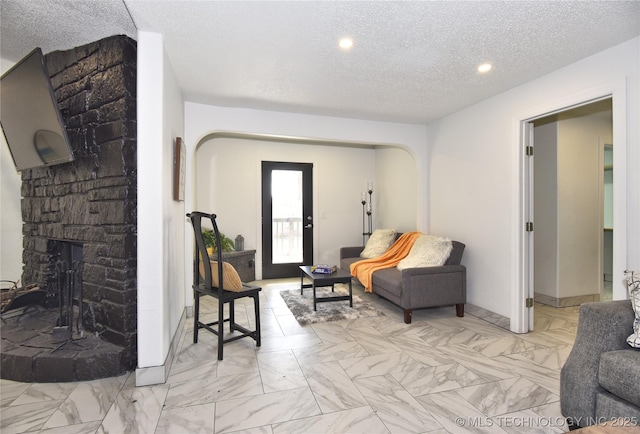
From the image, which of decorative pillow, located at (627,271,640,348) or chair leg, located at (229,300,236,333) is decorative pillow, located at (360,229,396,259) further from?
decorative pillow, located at (627,271,640,348)

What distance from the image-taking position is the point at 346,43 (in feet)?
7.56

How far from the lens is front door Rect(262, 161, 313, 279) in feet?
17.7

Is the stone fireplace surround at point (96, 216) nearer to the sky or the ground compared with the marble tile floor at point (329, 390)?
nearer to the sky

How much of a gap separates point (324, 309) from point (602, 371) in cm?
261

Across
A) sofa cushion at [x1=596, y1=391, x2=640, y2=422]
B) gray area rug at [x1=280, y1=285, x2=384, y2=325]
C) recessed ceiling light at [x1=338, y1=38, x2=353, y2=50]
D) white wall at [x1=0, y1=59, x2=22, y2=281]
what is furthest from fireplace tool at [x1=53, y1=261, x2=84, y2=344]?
sofa cushion at [x1=596, y1=391, x2=640, y2=422]

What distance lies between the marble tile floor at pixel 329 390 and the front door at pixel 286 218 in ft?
Answer: 8.04

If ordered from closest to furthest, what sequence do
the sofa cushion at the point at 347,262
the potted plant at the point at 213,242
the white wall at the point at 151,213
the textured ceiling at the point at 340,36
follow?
the textured ceiling at the point at 340,36 → the white wall at the point at 151,213 → the potted plant at the point at 213,242 → the sofa cushion at the point at 347,262

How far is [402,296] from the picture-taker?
332 cm

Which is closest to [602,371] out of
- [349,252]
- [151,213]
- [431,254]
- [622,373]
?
[622,373]

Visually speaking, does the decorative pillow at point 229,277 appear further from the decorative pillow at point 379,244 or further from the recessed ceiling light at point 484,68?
the recessed ceiling light at point 484,68

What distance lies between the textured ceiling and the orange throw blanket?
77.8 inches

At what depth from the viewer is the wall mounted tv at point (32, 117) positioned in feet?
7.64

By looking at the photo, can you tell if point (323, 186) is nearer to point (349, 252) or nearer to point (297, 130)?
point (349, 252)

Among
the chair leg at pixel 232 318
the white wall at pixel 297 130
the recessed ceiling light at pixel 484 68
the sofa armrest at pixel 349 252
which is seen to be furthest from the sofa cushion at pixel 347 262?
the recessed ceiling light at pixel 484 68
